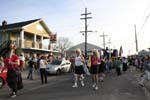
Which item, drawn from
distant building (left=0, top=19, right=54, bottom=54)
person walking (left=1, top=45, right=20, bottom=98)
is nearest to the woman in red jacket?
person walking (left=1, top=45, right=20, bottom=98)

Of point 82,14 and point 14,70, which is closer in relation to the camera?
point 14,70

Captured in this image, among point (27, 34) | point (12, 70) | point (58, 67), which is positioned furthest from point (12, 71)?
point (27, 34)

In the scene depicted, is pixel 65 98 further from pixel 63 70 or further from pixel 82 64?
pixel 63 70

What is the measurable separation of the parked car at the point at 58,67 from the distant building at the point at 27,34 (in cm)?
1368

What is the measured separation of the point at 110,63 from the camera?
32250 mm

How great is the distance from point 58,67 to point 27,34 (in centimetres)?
2085

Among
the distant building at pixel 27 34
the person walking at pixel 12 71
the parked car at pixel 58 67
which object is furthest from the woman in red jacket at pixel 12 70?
the distant building at pixel 27 34

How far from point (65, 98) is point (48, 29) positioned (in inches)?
1650

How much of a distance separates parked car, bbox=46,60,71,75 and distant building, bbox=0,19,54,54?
13675 mm

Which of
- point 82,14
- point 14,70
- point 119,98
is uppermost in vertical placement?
point 82,14

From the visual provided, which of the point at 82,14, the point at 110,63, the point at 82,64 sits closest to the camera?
the point at 82,64

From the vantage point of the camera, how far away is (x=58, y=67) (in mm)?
28219

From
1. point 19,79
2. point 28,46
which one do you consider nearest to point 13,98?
point 19,79

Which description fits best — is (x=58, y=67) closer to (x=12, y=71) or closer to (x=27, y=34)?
(x=12, y=71)
